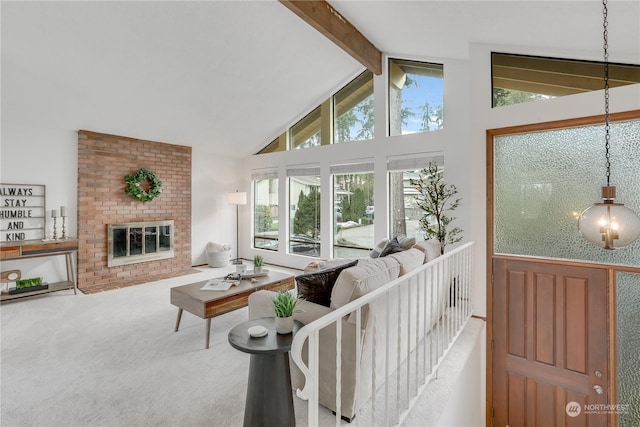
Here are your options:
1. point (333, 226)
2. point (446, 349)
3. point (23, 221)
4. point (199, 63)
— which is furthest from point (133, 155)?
point (446, 349)

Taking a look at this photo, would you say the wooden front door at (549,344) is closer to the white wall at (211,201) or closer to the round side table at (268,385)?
the round side table at (268,385)

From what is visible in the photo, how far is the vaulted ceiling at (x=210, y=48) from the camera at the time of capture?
2598 mm

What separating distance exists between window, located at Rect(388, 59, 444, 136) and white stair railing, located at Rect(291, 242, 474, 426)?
2192 millimetres

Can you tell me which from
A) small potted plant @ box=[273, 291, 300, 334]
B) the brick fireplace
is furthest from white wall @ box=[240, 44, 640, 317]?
small potted plant @ box=[273, 291, 300, 334]

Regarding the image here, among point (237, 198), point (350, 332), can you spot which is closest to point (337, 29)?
point (350, 332)

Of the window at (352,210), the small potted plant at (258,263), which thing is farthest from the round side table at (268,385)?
the window at (352,210)

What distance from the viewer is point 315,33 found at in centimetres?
398

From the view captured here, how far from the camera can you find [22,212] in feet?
14.1

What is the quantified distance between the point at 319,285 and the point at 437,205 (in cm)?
256

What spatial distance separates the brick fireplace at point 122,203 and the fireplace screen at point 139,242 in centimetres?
8

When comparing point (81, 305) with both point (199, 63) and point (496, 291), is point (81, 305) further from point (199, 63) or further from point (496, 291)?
point (496, 291)

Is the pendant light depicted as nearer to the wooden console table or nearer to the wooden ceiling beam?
the wooden ceiling beam

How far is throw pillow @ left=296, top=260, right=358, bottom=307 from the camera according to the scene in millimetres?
2055

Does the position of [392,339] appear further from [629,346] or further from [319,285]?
[629,346]
